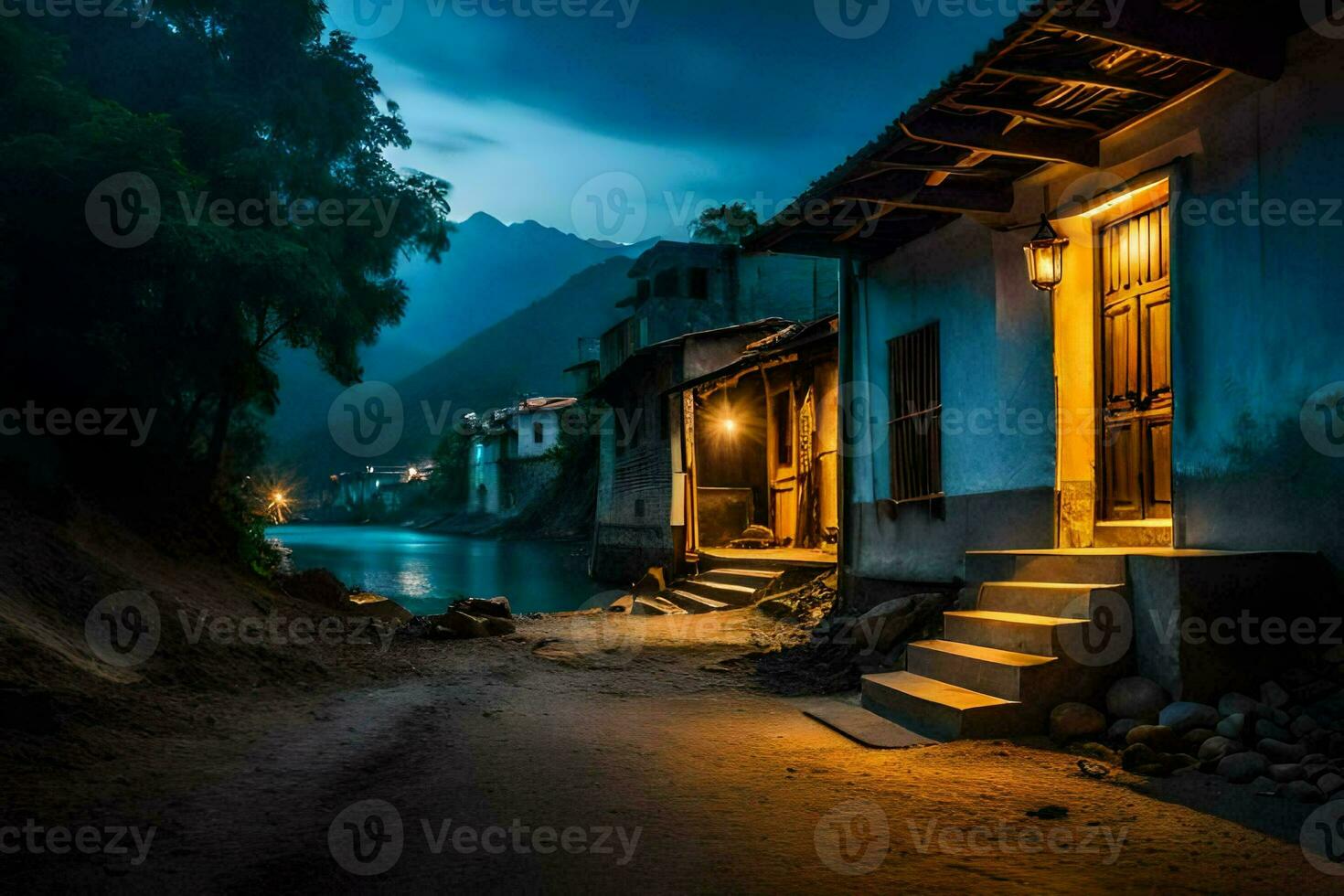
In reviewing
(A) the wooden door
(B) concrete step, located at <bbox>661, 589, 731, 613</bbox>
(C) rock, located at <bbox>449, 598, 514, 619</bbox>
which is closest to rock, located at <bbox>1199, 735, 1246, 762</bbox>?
(A) the wooden door

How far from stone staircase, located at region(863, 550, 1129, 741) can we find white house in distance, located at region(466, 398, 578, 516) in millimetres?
46622

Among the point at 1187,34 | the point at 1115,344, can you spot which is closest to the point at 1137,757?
the point at 1115,344

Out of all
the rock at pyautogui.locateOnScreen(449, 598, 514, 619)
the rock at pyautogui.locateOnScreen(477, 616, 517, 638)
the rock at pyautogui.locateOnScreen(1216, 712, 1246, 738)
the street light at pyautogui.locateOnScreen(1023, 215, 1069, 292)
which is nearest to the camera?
the rock at pyautogui.locateOnScreen(1216, 712, 1246, 738)

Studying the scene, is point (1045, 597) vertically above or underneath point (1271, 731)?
above

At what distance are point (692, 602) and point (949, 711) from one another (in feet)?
31.5

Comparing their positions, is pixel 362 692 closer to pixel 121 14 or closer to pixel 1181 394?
pixel 1181 394

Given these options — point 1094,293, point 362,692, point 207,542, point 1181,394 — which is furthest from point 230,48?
point 1181,394

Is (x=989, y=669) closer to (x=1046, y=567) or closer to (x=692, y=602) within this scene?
(x=1046, y=567)

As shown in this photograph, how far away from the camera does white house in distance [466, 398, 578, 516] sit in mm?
56875

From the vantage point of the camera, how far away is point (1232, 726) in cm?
461

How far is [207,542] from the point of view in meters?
11.8

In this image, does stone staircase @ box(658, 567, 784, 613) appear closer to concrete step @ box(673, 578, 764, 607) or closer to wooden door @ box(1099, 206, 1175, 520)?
concrete step @ box(673, 578, 764, 607)

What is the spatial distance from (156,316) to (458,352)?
139867mm

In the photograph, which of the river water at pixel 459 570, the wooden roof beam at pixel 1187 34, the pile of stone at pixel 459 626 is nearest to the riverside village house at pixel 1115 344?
the wooden roof beam at pixel 1187 34
